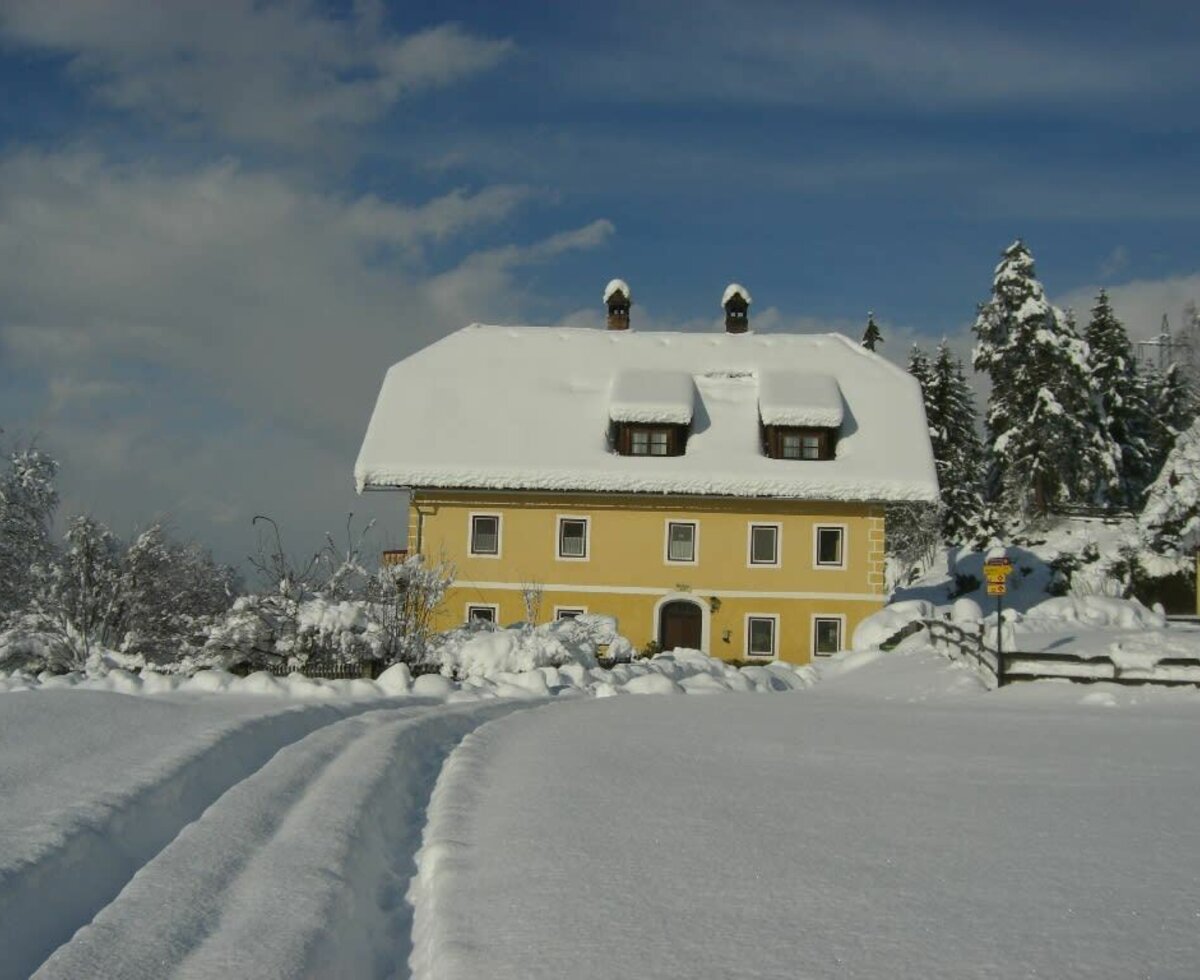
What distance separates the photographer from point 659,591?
1235 inches

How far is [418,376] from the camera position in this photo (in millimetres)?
34375

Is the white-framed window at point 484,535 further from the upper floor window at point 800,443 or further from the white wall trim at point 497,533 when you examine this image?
the upper floor window at point 800,443

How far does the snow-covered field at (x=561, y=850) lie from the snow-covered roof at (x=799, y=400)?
64.2ft

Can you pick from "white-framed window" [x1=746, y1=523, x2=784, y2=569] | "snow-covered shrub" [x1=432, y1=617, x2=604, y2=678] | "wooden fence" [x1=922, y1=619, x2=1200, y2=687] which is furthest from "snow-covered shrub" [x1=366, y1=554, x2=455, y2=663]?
"wooden fence" [x1=922, y1=619, x2=1200, y2=687]

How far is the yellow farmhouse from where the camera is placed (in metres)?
31.0

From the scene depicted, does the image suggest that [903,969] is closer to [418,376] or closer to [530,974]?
[530,974]

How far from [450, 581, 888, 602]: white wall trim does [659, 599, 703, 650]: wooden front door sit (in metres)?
0.41

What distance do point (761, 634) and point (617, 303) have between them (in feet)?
45.7

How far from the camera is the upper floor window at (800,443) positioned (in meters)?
32.3

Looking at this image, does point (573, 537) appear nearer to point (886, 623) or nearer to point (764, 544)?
point (764, 544)

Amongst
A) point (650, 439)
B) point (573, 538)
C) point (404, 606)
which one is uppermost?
point (650, 439)

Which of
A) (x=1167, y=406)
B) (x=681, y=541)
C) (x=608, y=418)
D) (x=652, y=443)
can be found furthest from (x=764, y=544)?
(x=1167, y=406)

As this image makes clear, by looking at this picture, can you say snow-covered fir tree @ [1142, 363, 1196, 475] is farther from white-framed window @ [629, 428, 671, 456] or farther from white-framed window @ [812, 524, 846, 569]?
white-framed window @ [629, 428, 671, 456]

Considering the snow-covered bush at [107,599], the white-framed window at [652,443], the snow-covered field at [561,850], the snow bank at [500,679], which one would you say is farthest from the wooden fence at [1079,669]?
the snow-covered bush at [107,599]
